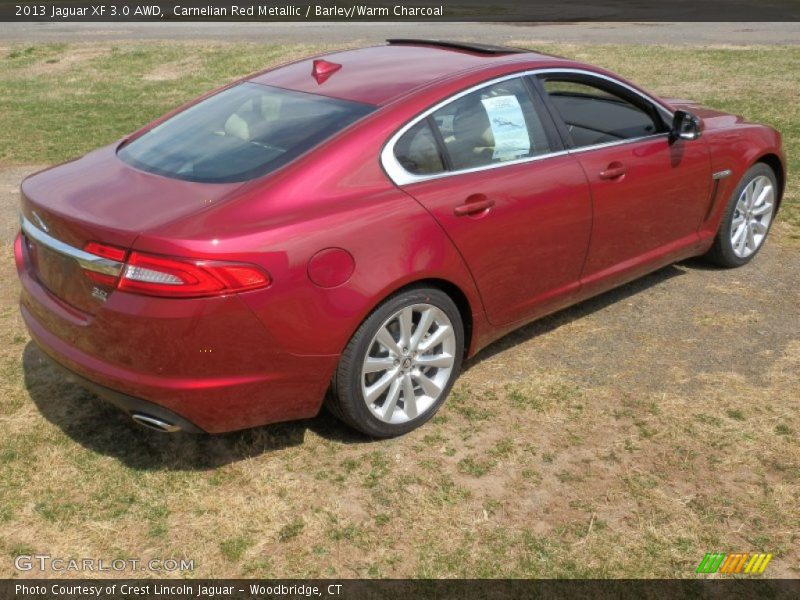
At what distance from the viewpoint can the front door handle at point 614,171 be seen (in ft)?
15.1

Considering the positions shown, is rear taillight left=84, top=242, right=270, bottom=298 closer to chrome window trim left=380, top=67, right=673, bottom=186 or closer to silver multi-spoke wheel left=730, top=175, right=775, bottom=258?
chrome window trim left=380, top=67, right=673, bottom=186

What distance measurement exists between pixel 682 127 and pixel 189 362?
314cm

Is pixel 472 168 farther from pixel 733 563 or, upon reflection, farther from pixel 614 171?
pixel 733 563

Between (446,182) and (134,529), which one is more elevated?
(446,182)

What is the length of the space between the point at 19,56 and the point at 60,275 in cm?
1555

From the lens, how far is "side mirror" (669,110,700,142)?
198 inches

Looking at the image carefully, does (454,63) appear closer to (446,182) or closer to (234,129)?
(446,182)

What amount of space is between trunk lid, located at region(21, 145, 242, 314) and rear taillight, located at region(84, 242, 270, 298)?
0.09m

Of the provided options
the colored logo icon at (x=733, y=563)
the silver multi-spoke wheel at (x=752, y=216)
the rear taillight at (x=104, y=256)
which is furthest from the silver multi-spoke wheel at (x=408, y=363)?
the silver multi-spoke wheel at (x=752, y=216)

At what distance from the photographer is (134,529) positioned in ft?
11.4

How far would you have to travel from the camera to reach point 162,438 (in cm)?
410

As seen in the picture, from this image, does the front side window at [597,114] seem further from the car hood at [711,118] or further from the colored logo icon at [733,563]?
the colored logo icon at [733,563]

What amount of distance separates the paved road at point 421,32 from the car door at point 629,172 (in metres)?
12.6
